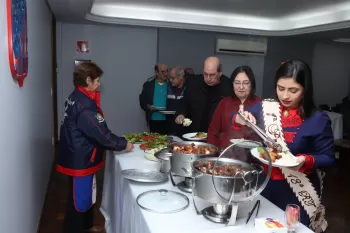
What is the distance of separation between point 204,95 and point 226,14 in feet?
9.60

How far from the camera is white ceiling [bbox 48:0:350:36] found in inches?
157

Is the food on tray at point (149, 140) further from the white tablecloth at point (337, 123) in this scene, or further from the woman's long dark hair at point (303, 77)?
the white tablecloth at point (337, 123)

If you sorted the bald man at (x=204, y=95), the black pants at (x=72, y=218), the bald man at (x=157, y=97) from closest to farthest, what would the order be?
the black pants at (x=72, y=218), the bald man at (x=204, y=95), the bald man at (x=157, y=97)

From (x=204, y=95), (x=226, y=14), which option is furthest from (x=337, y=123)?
(x=204, y=95)

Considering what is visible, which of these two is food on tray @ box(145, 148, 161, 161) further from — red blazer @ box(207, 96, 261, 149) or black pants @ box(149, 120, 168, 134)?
black pants @ box(149, 120, 168, 134)

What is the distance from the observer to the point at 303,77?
1287 mm

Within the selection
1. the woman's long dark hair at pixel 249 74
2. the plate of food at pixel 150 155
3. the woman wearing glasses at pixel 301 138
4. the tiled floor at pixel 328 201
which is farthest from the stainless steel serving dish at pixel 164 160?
the tiled floor at pixel 328 201

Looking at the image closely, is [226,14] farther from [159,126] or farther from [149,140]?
[149,140]

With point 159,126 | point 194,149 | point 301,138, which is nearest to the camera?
point 301,138

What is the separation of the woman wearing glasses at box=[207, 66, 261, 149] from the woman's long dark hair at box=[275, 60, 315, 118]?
0.41 metres

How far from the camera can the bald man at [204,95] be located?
7.40 ft

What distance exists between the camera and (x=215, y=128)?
192 cm

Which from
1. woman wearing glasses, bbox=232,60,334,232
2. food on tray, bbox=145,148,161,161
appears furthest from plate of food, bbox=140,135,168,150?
woman wearing glasses, bbox=232,60,334,232

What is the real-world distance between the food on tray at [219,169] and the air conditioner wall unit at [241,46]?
4.26 m
